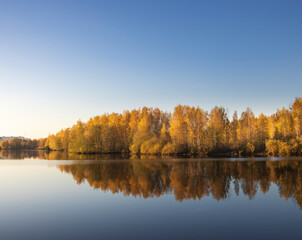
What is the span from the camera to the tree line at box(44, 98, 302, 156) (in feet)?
215

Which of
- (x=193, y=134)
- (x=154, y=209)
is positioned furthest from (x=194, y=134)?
(x=154, y=209)

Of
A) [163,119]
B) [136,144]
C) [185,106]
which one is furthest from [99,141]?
[185,106]

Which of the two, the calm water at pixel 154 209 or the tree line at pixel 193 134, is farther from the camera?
the tree line at pixel 193 134

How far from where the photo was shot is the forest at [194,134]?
65.2 m

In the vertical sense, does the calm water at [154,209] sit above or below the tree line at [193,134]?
below

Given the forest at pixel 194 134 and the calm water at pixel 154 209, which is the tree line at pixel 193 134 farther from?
the calm water at pixel 154 209

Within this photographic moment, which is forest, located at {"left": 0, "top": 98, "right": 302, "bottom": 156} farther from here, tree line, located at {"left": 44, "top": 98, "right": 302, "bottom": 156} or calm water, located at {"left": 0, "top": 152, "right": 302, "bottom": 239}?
calm water, located at {"left": 0, "top": 152, "right": 302, "bottom": 239}

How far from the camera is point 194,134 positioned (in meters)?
71.4

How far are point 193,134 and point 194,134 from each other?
1.90 feet

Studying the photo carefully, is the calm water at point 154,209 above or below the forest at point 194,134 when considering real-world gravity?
below

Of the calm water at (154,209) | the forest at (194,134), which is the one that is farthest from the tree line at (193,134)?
the calm water at (154,209)

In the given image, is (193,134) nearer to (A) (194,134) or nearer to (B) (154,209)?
(A) (194,134)

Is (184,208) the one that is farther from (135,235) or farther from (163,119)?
(163,119)

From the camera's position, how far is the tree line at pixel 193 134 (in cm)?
6562
